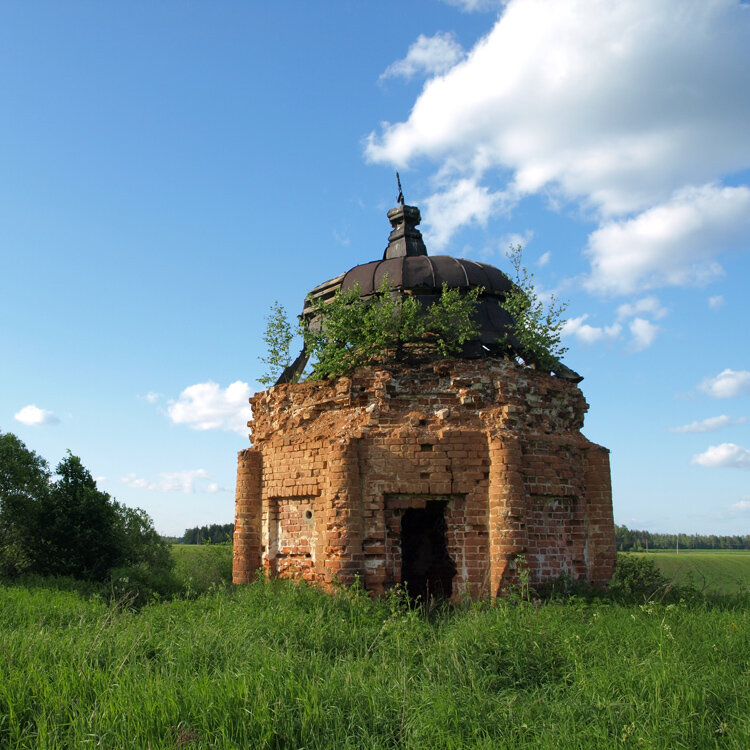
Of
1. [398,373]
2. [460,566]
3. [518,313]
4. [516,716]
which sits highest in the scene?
[518,313]

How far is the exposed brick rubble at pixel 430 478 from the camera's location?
24.1 feet

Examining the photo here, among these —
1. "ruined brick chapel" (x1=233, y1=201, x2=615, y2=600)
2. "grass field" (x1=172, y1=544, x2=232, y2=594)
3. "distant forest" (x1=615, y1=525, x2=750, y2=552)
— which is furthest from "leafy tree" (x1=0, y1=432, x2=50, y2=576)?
"distant forest" (x1=615, y1=525, x2=750, y2=552)

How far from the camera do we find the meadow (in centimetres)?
359

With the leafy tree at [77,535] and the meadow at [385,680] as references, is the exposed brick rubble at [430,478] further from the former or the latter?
the leafy tree at [77,535]

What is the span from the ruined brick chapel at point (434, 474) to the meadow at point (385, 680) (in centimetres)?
90

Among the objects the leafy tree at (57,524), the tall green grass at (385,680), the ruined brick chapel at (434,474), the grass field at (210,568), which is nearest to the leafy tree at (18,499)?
the leafy tree at (57,524)

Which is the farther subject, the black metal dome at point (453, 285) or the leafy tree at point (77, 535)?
the leafy tree at point (77, 535)

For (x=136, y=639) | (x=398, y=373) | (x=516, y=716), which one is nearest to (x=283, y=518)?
(x=398, y=373)

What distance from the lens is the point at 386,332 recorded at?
27.8 feet

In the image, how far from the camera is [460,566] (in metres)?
7.38

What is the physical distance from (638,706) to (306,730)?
2028 mm

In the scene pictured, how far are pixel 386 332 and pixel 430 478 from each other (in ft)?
6.95

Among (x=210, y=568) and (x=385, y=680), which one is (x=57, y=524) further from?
(x=385, y=680)

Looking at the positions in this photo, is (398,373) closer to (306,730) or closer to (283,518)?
(283,518)
